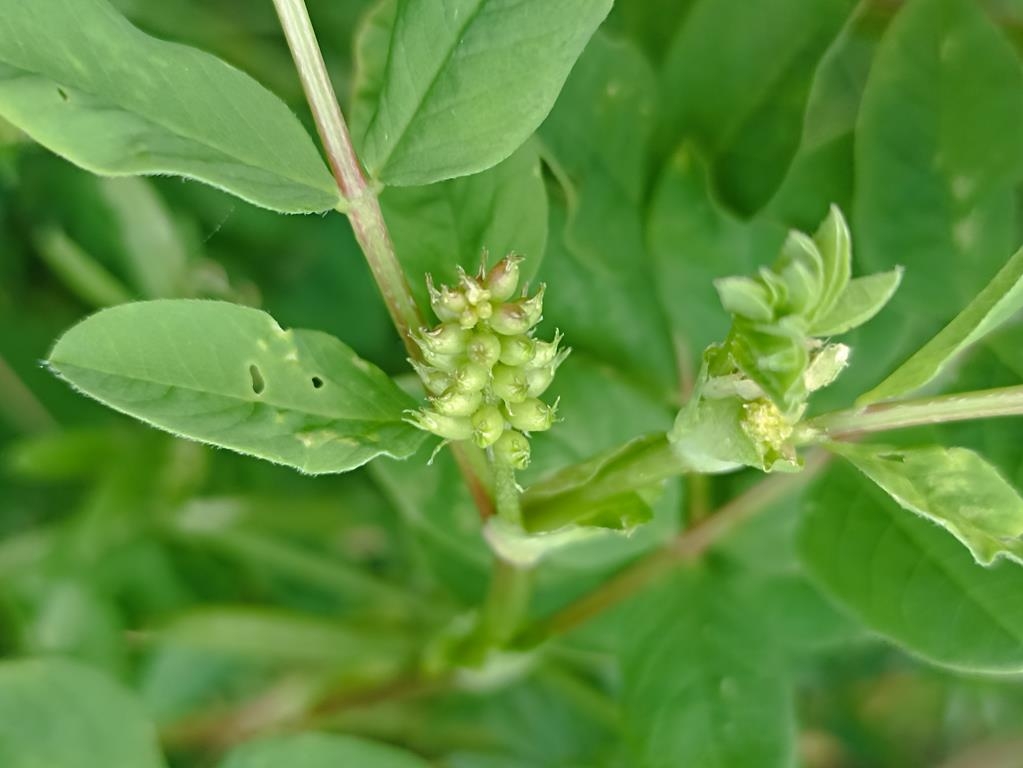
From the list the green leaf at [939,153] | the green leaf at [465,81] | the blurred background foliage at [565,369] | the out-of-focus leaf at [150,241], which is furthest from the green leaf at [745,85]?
the out-of-focus leaf at [150,241]

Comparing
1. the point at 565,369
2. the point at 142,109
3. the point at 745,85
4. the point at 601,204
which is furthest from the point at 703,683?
the point at 142,109

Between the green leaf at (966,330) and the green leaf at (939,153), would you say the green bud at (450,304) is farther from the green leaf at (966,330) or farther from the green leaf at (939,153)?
the green leaf at (939,153)

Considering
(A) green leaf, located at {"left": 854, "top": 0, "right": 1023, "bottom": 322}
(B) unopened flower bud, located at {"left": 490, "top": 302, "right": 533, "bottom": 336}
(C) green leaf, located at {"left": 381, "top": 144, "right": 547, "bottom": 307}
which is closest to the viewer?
(B) unopened flower bud, located at {"left": 490, "top": 302, "right": 533, "bottom": 336}

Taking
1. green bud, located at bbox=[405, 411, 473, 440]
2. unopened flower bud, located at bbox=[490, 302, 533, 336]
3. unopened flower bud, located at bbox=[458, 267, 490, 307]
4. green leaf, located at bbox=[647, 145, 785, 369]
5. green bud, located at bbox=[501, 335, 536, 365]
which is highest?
unopened flower bud, located at bbox=[458, 267, 490, 307]

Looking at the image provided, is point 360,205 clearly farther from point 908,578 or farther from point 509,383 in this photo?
point 908,578

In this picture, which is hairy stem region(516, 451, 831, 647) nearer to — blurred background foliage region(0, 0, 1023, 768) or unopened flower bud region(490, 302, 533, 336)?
blurred background foliage region(0, 0, 1023, 768)

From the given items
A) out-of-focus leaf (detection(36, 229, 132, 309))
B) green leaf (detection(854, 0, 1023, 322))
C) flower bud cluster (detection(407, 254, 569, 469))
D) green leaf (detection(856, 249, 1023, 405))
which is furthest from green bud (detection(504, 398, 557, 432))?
out-of-focus leaf (detection(36, 229, 132, 309))

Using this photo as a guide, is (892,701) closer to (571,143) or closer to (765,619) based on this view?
(765,619)
